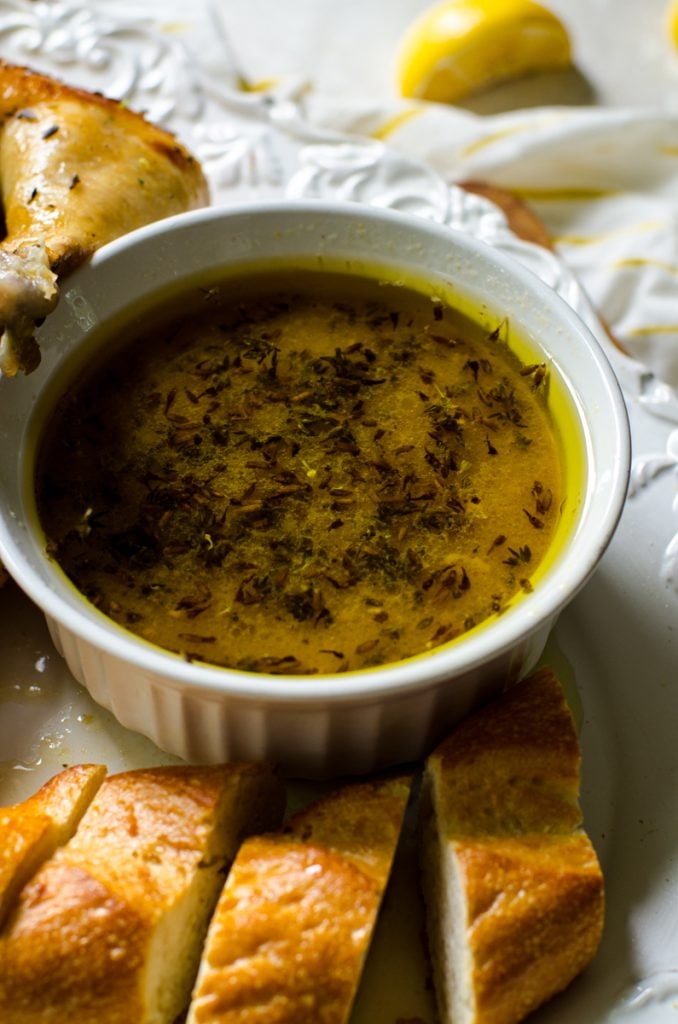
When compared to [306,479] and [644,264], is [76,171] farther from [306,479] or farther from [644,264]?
[644,264]

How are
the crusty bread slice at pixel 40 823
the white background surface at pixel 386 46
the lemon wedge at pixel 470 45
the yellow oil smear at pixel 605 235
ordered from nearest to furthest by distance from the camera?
the crusty bread slice at pixel 40 823, the yellow oil smear at pixel 605 235, the lemon wedge at pixel 470 45, the white background surface at pixel 386 46

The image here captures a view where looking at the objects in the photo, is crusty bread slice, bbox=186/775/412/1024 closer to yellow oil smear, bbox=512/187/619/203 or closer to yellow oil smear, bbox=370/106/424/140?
yellow oil smear, bbox=512/187/619/203

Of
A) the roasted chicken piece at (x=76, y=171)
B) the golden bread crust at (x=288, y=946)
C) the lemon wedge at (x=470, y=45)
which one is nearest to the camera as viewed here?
the golden bread crust at (x=288, y=946)

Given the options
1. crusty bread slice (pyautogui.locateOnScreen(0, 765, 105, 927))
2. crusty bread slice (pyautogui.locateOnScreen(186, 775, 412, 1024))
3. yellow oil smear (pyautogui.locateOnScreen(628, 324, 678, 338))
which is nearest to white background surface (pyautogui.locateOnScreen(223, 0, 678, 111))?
yellow oil smear (pyautogui.locateOnScreen(628, 324, 678, 338))

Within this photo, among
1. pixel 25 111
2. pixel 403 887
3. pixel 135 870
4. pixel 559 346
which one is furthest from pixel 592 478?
pixel 25 111

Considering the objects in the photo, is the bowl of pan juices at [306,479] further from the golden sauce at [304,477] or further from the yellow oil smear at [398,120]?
the yellow oil smear at [398,120]

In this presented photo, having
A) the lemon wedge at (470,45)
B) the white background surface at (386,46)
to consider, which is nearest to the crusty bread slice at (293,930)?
the lemon wedge at (470,45)

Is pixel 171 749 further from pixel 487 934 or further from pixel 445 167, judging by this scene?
pixel 445 167
